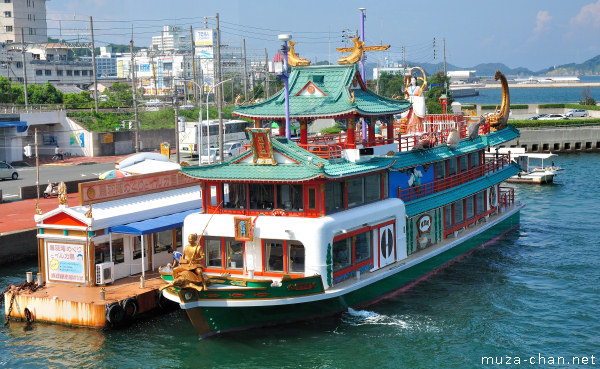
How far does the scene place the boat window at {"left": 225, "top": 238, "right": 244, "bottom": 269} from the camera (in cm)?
2722

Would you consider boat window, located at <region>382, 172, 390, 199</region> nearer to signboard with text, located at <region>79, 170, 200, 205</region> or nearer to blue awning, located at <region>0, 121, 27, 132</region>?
signboard with text, located at <region>79, 170, 200, 205</region>

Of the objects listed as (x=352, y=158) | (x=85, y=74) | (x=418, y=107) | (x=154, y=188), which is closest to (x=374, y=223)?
(x=352, y=158)

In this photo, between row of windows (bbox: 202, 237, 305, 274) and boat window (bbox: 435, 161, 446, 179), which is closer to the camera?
row of windows (bbox: 202, 237, 305, 274)

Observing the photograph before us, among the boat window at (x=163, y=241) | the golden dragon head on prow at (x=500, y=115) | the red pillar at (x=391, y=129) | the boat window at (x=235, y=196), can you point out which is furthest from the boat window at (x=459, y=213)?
the boat window at (x=163, y=241)

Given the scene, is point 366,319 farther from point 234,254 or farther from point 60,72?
point 60,72

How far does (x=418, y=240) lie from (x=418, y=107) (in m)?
9.83

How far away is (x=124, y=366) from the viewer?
79.4 feet

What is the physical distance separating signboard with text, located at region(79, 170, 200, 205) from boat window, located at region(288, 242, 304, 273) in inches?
214

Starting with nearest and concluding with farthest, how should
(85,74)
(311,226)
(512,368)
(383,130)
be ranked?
1. (512,368)
2. (311,226)
3. (383,130)
4. (85,74)

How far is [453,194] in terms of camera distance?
35.1m

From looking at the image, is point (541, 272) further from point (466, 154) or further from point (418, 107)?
point (418, 107)

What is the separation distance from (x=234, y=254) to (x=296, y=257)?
2.43 metres

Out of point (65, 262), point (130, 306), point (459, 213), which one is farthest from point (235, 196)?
point (459, 213)

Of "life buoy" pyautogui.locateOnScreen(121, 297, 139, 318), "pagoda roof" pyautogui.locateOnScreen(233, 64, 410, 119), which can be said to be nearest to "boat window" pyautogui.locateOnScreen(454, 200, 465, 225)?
"pagoda roof" pyautogui.locateOnScreen(233, 64, 410, 119)
